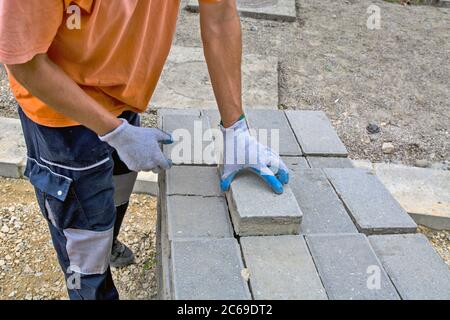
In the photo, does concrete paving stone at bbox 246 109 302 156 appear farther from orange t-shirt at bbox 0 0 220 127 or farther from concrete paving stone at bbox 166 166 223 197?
orange t-shirt at bbox 0 0 220 127

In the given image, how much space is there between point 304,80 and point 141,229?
2.57 m

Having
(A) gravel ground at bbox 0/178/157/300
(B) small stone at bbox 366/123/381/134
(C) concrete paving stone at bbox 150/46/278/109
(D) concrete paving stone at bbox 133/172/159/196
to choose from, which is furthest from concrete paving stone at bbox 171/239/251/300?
(B) small stone at bbox 366/123/381/134

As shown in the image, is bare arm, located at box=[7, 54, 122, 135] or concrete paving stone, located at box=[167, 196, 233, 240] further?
concrete paving stone, located at box=[167, 196, 233, 240]

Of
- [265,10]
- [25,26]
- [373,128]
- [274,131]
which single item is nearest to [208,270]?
[25,26]

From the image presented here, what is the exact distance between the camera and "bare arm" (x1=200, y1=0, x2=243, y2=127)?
1.89 metres

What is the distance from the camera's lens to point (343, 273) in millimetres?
1632

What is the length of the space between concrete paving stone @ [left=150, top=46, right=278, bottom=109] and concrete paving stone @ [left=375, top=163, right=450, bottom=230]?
A: 1.22m

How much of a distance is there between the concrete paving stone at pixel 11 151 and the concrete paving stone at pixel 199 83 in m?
1.07

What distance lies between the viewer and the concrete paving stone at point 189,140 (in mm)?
2162

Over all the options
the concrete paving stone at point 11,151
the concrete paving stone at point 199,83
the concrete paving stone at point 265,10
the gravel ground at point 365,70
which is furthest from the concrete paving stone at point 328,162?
the concrete paving stone at point 265,10

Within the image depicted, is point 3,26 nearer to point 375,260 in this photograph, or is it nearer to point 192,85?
point 375,260

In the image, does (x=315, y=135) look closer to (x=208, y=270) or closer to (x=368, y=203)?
(x=368, y=203)

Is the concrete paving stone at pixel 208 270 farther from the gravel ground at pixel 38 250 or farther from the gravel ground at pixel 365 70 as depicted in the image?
the gravel ground at pixel 365 70

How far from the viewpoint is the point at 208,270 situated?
1590mm
